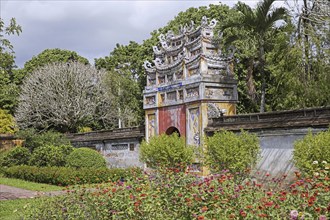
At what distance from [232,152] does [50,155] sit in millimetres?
12203

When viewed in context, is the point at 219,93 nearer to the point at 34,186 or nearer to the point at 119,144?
the point at 119,144

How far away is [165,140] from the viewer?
50.4ft

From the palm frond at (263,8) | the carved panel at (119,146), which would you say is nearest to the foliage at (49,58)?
the carved panel at (119,146)

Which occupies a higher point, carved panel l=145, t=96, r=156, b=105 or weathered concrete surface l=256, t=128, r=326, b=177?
carved panel l=145, t=96, r=156, b=105

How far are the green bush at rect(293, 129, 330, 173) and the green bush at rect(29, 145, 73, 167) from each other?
14250 millimetres

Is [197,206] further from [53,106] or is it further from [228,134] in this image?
[53,106]

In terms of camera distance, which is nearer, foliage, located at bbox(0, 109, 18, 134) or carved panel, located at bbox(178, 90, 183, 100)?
carved panel, located at bbox(178, 90, 183, 100)

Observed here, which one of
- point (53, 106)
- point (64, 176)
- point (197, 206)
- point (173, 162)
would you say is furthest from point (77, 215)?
point (53, 106)

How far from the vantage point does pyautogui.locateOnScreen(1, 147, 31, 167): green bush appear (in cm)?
2330

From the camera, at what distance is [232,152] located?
40.6ft

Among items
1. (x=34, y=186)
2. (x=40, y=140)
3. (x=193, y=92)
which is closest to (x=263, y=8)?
(x=193, y=92)

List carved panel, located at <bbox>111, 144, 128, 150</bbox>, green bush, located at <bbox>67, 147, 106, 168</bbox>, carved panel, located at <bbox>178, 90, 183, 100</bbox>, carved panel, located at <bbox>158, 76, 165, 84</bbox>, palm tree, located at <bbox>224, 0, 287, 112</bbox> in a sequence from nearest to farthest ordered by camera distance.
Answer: palm tree, located at <bbox>224, 0, 287, 112</bbox> < carved panel, located at <bbox>178, 90, 183, 100</bbox> < carved panel, located at <bbox>158, 76, 165, 84</bbox> < green bush, located at <bbox>67, 147, 106, 168</bbox> < carved panel, located at <bbox>111, 144, 128, 150</bbox>

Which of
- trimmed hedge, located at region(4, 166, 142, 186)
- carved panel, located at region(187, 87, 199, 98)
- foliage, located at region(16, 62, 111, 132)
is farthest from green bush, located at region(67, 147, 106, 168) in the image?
foliage, located at region(16, 62, 111, 132)

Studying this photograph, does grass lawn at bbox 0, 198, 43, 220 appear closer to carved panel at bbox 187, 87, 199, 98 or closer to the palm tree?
carved panel at bbox 187, 87, 199, 98
